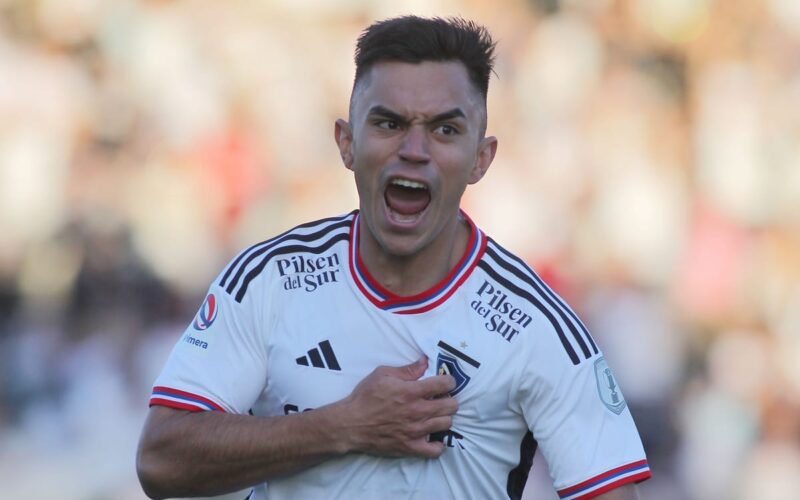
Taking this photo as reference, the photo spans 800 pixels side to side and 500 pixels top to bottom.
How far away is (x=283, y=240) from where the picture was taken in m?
4.13

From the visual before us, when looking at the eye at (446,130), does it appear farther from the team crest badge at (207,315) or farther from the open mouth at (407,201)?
the team crest badge at (207,315)

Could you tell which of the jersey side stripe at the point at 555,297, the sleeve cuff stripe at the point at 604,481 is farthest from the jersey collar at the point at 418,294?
the sleeve cuff stripe at the point at 604,481

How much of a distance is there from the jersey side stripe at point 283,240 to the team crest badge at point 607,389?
87cm

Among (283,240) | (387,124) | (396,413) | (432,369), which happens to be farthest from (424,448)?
(387,124)

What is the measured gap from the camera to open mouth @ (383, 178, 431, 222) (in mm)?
3934

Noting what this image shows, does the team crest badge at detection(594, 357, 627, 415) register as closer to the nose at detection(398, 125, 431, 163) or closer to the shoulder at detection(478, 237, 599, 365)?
the shoulder at detection(478, 237, 599, 365)

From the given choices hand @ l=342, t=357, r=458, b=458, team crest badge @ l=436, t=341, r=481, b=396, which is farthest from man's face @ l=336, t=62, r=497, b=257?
hand @ l=342, t=357, r=458, b=458

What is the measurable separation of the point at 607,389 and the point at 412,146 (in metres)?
0.86

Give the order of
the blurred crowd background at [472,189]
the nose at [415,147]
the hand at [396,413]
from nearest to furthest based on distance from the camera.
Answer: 1. the hand at [396,413]
2. the nose at [415,147]
3. the blurred crowd background at [472,189]

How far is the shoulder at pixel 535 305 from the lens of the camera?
3.89 metres

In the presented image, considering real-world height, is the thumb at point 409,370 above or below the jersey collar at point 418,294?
below

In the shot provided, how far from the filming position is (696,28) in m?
12.0

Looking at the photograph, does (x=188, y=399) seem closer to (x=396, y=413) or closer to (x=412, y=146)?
(x=396, y=413)

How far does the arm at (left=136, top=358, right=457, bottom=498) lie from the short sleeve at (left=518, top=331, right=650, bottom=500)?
24 cm
